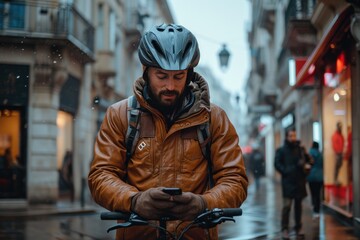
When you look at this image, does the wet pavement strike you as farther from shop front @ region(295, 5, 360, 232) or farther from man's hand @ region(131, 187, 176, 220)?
man's hand @ region(131, 187, 176, 220)

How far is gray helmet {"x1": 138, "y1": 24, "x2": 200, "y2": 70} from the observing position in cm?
318

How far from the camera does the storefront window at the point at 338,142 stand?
13477mm

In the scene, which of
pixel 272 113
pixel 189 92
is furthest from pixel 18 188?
pixel 272 113

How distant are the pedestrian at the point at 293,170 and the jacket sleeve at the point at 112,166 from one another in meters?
8.31

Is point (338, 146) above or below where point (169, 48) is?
below

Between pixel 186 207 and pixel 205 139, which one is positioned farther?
pixel 205 139

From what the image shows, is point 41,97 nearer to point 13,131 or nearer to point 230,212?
point 13,131

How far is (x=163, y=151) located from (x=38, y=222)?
38.1ft

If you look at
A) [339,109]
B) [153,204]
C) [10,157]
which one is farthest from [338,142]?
[153,204]

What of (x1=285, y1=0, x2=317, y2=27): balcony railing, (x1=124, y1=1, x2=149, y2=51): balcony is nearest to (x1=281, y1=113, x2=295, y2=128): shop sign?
(x1=285, y1=0, x2=317, y2=27): balcony railing

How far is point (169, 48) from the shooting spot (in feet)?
10.4

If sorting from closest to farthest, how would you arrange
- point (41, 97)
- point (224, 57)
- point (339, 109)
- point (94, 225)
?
1. point (94, 225)
2. point (339, 109)
3. point (41, 97)
4. point (224, 57)

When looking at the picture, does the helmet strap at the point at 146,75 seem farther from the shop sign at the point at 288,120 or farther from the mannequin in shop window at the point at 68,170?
the shop sign at the point at 288,120

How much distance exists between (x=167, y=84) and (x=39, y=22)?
713 inches
